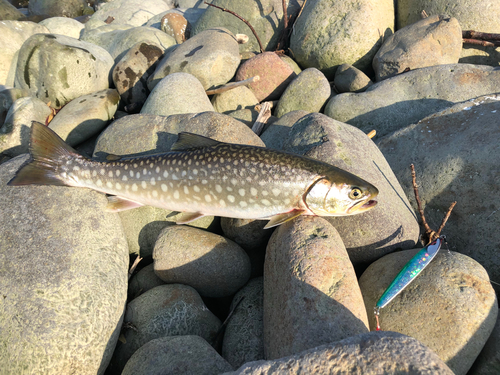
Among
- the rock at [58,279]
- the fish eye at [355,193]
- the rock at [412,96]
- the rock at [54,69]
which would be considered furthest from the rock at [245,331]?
the rock at [54,69]

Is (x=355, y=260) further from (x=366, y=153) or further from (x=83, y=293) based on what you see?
(x=83, y=293)

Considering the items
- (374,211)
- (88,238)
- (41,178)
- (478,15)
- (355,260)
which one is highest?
(478,15)

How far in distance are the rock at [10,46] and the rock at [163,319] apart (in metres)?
6.62

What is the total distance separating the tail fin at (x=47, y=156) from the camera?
147 inches

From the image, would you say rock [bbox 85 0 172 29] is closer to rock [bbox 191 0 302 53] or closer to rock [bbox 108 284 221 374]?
rock [bbox 191 0 302 53]

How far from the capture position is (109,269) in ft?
11.2

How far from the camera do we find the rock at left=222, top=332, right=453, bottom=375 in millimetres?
1819

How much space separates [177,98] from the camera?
5.25m

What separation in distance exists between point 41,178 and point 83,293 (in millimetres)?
1475

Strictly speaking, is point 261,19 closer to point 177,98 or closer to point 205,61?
point 205,61

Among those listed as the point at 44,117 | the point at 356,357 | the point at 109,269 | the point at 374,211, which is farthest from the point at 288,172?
the point at 44,117

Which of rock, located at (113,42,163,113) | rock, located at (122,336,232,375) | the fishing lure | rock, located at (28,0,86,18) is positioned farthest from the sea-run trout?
rock, located at (28,0,86,18)

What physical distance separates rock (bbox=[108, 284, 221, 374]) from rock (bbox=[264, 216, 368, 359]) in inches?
29.6

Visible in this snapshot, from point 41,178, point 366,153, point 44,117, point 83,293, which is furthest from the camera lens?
point 44,117
